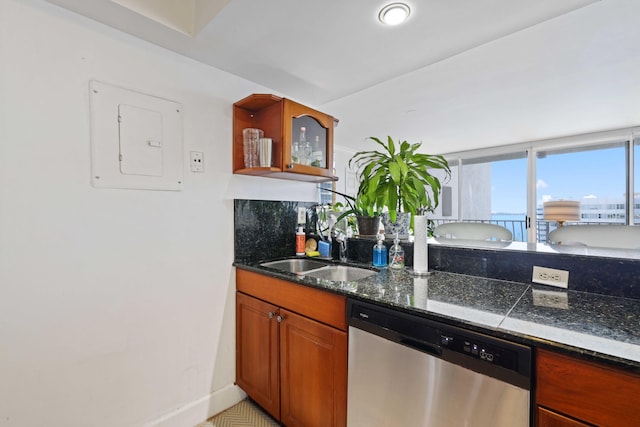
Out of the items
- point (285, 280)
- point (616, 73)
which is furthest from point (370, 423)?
point (616, 73)

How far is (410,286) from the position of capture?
4.18ft

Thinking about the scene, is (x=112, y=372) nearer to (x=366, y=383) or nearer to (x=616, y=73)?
(x=366, y=383)

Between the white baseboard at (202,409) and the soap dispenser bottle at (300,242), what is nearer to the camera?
the white baseboard at (202,409)

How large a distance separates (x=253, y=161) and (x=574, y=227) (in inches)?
77.9

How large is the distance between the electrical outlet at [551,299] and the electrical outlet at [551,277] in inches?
2.0

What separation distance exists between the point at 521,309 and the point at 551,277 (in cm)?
40

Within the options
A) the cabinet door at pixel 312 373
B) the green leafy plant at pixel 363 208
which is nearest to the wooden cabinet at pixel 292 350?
the cabinet door at pixel 312 373

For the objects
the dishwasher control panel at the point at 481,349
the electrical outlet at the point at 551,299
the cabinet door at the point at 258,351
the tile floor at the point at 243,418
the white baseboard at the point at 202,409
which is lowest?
the tile floor at the point at 243,418

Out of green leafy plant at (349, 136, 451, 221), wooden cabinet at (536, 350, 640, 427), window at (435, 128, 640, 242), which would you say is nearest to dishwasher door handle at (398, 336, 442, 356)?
wooden cabinet at (536, 350, 640, 427)

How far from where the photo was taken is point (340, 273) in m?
1.82

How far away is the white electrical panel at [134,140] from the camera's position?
131 cm

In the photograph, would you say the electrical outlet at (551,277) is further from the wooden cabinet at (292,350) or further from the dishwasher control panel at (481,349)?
the wooden cabinet at (292,350)

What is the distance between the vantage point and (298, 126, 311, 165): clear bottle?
1832 mm

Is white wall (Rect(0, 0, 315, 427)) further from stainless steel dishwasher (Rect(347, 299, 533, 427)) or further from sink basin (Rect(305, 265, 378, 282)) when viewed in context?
stainless steel dishwasher (Rect(347, 299, 533, 427))
